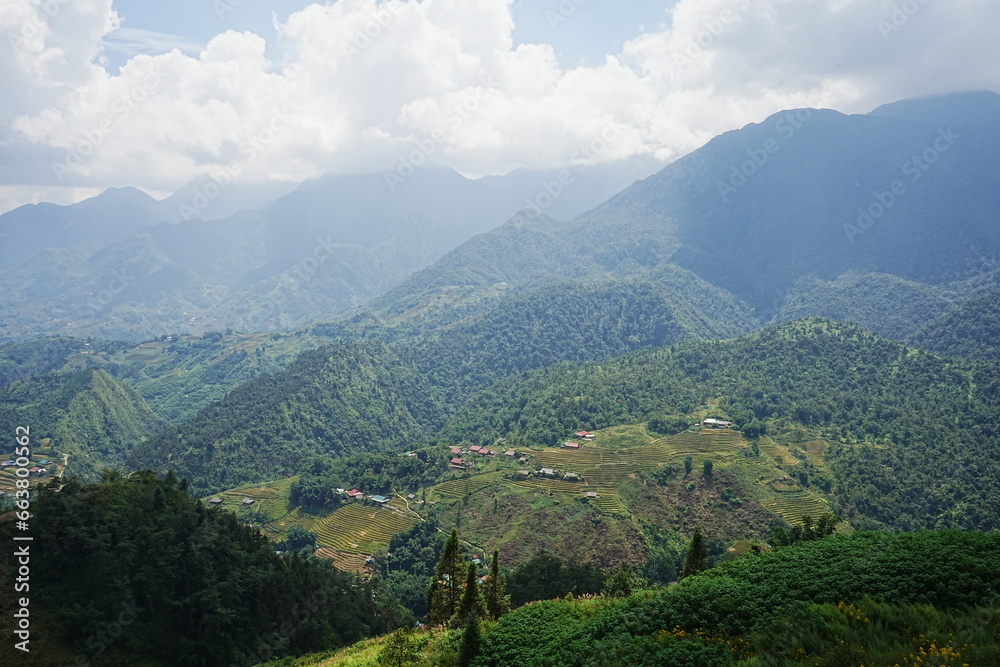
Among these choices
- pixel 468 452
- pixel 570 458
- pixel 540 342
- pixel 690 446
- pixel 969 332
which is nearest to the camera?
pixel 690 446

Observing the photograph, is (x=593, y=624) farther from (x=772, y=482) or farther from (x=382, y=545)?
(x=772, y=482)

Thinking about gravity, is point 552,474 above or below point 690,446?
above

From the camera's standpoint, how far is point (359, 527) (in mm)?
76000

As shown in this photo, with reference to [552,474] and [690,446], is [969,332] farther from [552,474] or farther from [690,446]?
[552,474]

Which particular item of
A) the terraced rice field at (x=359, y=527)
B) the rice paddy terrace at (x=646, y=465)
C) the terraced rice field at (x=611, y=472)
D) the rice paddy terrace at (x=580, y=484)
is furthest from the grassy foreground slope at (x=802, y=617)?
the terraced rice field at (x=611, y=472)

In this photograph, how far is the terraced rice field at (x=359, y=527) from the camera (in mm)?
71188

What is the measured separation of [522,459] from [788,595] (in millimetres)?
73053

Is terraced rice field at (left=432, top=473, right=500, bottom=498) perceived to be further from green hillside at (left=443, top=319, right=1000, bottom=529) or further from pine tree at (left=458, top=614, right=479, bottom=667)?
pine tree at (left=458, top=614, right=479, bottom=667)

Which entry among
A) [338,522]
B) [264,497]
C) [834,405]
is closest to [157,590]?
[338,522]

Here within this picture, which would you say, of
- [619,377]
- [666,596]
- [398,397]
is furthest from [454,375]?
[666,596]

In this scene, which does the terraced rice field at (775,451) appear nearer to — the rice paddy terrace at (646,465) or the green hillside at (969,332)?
the rice paddy terrace at (646,465)

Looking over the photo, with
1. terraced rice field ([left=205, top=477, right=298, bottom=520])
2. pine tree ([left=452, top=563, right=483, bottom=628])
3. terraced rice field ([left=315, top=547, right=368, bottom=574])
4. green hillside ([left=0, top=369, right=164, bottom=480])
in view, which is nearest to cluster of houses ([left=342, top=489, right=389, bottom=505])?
terraced rice field ([left=205, top=477, right=298, bottom=520])

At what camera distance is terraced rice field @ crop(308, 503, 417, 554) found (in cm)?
7119

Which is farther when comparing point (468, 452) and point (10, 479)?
point (10, 479)
